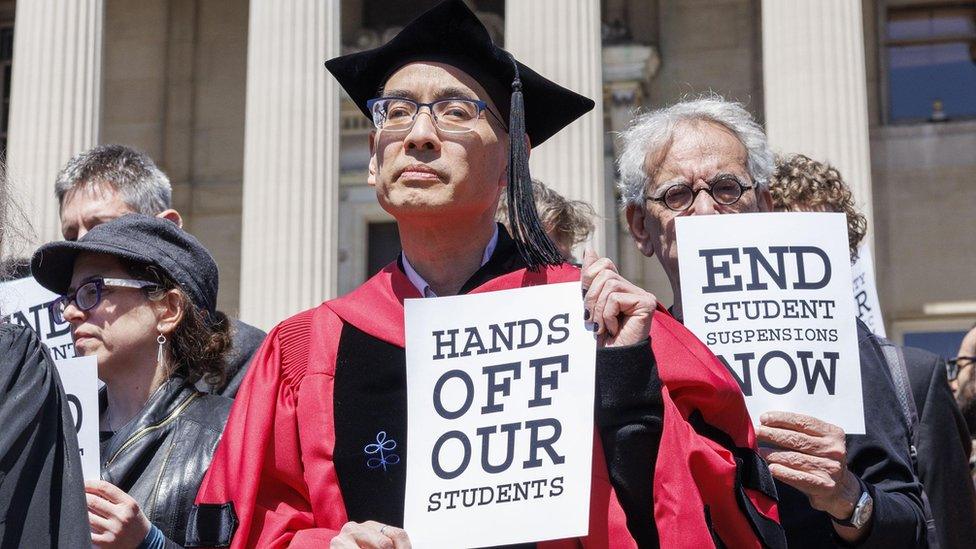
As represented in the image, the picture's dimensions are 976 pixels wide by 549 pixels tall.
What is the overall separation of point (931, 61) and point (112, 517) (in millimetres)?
20815

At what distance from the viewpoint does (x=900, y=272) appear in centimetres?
2227

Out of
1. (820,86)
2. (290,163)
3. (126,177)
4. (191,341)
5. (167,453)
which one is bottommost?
(167,453)

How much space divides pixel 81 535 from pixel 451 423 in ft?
2.97

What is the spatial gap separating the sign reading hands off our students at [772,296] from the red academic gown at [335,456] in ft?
1.61

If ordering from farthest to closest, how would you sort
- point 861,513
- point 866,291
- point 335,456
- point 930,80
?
point 930,80 < point 866,291 < point 861,513 < point 335,456

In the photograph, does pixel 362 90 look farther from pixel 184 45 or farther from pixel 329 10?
pixel 184 45

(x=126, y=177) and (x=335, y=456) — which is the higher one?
(x=126, y=177)

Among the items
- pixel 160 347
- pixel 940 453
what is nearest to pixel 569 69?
pixel 940 453

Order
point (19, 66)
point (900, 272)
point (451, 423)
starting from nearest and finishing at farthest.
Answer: point (451, 423), point (19, 66), point (900, 272)

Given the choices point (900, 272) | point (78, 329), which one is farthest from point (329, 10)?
point (78, 329)

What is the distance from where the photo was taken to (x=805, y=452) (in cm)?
395

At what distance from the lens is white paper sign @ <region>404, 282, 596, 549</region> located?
323cm

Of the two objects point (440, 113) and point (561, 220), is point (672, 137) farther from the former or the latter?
point (561, 220)

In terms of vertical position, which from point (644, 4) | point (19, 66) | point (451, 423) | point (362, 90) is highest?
point (644, 4)
